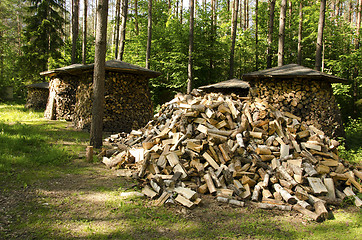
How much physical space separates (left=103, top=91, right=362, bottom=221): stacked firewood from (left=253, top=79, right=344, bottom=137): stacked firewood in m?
3.09

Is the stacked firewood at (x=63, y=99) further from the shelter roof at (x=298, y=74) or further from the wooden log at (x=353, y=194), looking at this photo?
the wooden log at (x=353, y=194)

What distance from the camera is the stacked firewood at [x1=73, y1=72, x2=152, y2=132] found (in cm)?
945

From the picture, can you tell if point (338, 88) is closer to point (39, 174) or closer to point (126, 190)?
point (126, 190)

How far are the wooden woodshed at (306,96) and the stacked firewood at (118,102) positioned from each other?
5.05 meters

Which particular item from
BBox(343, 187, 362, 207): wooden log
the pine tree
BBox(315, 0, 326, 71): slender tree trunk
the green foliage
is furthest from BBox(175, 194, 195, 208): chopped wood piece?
the pine tree

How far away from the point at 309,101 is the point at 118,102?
7.48m

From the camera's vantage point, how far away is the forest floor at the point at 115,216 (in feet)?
10.0

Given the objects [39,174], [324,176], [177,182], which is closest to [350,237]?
[324,176]

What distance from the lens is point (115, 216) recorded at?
3426 mm

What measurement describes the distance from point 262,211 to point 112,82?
7.56 meters

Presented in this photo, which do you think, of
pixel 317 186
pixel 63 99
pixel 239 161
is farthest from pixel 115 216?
pixel 63 99

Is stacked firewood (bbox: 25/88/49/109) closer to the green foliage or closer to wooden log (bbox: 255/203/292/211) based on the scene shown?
wooden log (bbox: 255/203/292/211)

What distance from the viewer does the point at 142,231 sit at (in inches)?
122

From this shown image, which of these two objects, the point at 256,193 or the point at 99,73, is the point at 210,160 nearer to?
the point at 256,193
